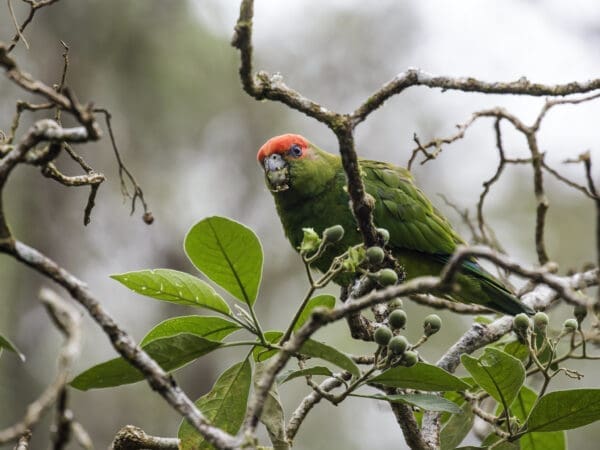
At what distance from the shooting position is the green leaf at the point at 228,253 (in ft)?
5.61

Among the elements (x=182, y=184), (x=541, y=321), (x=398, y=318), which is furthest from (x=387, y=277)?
(x=182, y=184)

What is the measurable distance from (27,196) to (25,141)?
7.91 metres

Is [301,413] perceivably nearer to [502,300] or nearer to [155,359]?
[155,359]

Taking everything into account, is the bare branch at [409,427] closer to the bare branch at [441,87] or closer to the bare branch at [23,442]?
the bare branch at [441,87]

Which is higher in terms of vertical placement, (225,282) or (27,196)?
(27,196)

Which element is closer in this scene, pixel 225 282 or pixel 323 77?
pixel 225 282

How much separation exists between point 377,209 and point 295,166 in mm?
522

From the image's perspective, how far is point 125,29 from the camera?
10.3 metres

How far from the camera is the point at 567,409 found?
72.8 inches

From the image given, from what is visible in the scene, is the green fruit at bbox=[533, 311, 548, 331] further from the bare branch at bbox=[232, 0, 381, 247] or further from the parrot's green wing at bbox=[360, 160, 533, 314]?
the parrot's green wing at bbox=[360, 160, 533, 314]

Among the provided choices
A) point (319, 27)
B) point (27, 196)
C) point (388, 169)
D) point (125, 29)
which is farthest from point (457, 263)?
point (319, 27)

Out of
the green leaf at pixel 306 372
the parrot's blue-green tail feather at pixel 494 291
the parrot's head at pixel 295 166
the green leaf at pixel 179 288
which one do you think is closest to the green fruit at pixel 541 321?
the green leaf at pixel 306 372

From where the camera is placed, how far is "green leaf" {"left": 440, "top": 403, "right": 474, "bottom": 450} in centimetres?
218

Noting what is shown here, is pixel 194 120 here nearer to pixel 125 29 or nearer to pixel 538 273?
pixel 125 29
